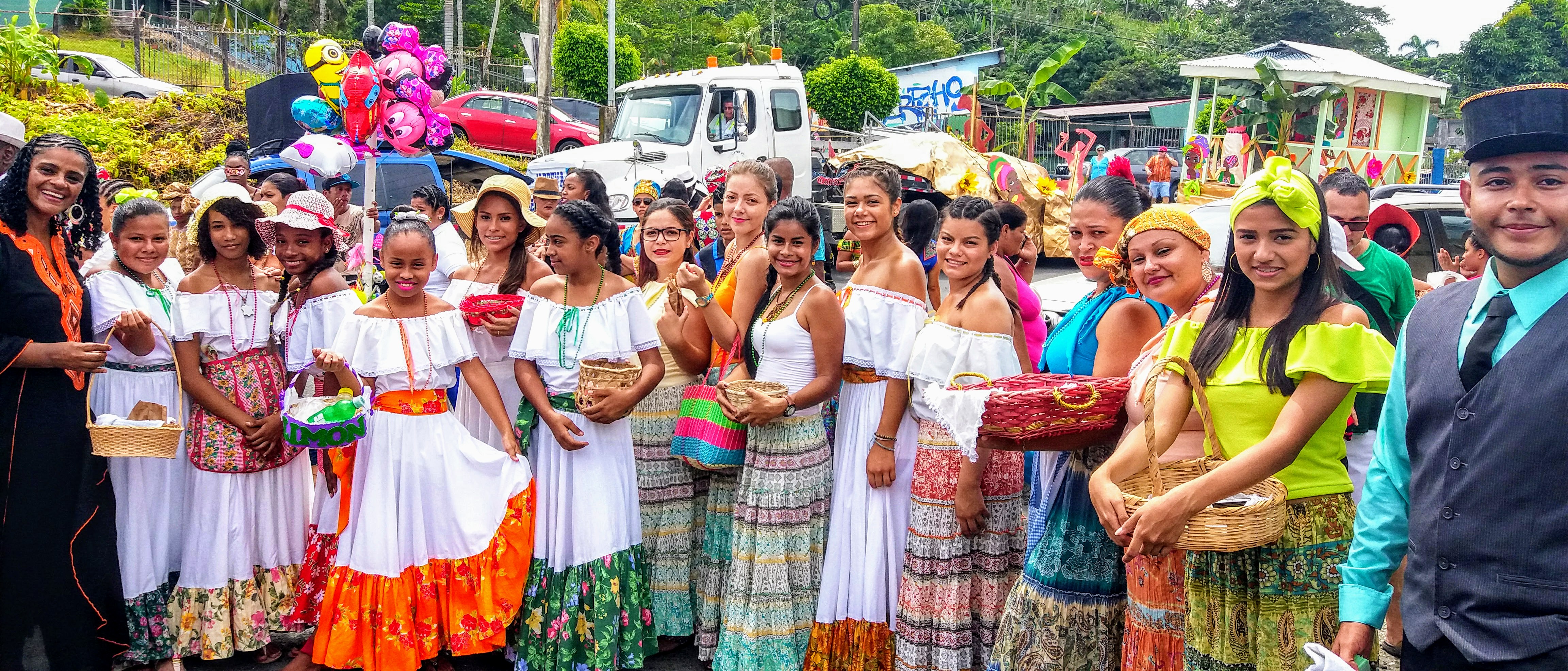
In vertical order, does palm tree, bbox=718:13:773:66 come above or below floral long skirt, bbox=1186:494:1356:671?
above

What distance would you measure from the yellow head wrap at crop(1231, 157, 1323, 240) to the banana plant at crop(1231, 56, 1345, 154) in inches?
555

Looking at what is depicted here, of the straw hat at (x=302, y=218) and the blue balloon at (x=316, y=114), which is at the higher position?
the blue balloon at (x=316, y=114)

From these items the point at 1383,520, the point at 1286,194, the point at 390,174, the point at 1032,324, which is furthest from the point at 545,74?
the point at 1383,520

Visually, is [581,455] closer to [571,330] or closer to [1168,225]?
[571,330]

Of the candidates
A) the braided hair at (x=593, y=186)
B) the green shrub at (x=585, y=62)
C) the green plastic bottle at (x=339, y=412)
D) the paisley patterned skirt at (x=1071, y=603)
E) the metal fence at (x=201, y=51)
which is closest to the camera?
the paisley patterned skirt at (x=1071, y=603)

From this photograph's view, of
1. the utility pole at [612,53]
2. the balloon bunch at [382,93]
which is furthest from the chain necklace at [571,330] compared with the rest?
the utility pole at [612,53]

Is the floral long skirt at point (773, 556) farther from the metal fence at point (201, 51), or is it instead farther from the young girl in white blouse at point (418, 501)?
the metal fence at point (201, 51)

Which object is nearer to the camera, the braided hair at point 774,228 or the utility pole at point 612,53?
the braided hair at point 774,228

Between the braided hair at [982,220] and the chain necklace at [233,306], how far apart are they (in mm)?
2951

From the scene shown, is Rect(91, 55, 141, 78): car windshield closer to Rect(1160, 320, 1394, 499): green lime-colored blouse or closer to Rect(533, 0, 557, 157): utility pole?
Rect(533, 0, 557, 157): utility pole

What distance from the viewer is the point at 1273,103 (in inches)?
706

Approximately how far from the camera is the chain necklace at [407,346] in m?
4.16

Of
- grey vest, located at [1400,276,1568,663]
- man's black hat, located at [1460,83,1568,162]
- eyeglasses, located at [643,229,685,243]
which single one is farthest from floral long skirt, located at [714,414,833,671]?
man's black hat, located at [1460,83,1568,162]

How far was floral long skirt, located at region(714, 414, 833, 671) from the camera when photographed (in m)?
4.13
